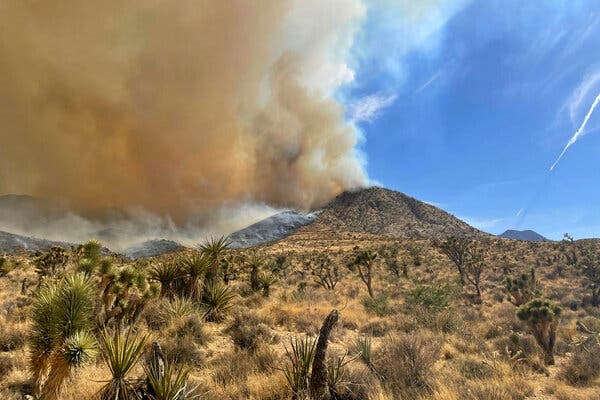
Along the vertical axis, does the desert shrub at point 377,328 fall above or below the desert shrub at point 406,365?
above

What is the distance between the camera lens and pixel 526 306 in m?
12.9

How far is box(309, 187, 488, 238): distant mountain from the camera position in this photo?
10500 centimetres

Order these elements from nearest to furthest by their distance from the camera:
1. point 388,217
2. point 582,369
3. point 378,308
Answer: point 582,369 < point 378,308 < point 388,217

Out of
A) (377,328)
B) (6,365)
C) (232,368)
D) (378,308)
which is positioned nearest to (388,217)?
(378,308)

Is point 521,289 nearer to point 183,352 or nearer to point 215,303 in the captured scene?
point 215,303

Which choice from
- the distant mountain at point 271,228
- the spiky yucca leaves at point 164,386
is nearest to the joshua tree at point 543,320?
the spiky yucca leaves at point 164,386

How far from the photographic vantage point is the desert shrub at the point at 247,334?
435 inches

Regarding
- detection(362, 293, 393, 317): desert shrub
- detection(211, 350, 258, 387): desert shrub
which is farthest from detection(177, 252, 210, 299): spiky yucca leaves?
detection(362, 293, 393, 317): desert shrub

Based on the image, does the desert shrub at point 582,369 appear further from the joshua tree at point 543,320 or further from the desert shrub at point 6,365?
the desert shrub at point 6,365

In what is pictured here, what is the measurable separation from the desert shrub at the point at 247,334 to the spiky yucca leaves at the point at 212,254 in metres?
4.25

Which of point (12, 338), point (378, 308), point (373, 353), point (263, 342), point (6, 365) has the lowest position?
point (373, 353)

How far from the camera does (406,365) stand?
335 inches

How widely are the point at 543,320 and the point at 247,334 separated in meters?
9.83

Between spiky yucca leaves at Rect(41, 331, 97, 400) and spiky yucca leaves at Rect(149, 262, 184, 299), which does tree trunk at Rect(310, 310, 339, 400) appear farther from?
spiky yucca leaves at Rect(149, 262, 184, 299)
